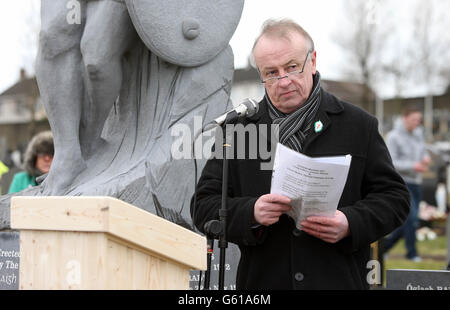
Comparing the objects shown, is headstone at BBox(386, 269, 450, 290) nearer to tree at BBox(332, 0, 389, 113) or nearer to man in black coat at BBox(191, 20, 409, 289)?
man in black coat at BBox(191, 20, 409, 289)

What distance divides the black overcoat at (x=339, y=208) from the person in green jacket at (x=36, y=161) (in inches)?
140


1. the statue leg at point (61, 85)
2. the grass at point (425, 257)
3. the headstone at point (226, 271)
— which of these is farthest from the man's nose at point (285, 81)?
the grass at point (425, 257)

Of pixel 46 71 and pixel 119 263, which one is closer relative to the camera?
pixel 119 263

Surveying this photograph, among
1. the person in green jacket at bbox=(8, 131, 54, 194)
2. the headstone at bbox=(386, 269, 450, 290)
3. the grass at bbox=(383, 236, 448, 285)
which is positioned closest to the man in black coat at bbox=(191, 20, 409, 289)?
the headstone at bbox=(386, 269, 450, 290)

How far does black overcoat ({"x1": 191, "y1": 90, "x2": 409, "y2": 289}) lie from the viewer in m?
2.53

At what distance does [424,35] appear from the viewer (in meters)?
36.9

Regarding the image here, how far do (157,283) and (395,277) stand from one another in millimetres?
2258

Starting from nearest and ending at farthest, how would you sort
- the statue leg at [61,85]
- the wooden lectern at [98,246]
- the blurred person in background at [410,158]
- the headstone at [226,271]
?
the wooden lectern at [98,246] → the headstone at [226,271] → the statue leg at [61,85] → the blurred person in background at [410,158]

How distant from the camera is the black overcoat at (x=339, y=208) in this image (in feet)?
8.29

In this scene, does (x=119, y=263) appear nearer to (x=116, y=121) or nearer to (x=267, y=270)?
(x=267, y=270)

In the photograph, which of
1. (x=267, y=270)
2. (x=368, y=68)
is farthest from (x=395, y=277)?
(x=368, y=68)

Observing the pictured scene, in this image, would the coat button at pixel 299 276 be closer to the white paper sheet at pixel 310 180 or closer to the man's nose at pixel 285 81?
the white paper sheet at pixel 310 180

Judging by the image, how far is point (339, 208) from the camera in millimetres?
2553

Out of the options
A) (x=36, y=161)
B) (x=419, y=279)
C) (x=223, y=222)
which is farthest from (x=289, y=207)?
(x=36, y=161)
